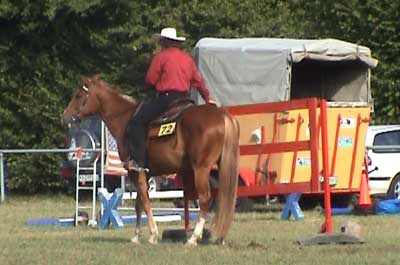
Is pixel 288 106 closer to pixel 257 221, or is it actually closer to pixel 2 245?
pixel 257 221

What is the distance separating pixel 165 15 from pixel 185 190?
17478mm

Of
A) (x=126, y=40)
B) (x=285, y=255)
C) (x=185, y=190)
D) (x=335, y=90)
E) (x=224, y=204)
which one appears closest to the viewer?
(x=285, y=255)

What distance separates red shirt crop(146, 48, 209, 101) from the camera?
584 inches


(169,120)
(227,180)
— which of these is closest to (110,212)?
(169,120)

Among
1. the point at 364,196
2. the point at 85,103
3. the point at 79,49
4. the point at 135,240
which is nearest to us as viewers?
the point at 135,240

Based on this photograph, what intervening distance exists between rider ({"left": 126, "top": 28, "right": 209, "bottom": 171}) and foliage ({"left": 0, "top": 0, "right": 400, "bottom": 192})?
14626 mm

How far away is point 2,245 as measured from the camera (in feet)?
49.9

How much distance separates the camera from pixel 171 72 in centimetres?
1484

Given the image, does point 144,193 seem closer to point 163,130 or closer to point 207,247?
point 163,130

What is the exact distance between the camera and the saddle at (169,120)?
1484 cm

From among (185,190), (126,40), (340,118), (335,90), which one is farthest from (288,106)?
(126,40)

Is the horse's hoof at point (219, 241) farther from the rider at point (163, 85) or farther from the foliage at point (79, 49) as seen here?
the foliage at point (79, 49)

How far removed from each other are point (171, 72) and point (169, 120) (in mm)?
574

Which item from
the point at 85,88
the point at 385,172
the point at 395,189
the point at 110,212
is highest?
the point at 85,88
